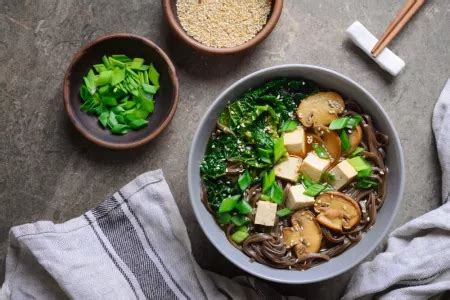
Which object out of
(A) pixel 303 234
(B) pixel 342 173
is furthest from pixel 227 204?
(B) pixel 342 173

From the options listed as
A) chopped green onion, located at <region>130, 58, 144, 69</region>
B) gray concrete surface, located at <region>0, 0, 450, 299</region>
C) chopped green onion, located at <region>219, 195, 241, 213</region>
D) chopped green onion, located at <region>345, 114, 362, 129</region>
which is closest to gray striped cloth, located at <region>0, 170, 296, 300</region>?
gray concrete surface, located at <region>0, 0, 450, 299</region>

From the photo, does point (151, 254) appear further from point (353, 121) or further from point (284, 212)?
point (353, 121)

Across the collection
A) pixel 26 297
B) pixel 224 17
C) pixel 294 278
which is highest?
pixel 224 17

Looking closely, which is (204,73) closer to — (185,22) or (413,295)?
(185,22)

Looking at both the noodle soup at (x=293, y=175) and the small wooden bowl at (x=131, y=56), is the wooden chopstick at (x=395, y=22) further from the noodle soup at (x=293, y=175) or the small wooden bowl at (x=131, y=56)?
the small wooden bowl at (x=131, y=56)

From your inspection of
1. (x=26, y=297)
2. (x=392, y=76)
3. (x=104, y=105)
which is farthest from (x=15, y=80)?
(x=392, y=76)

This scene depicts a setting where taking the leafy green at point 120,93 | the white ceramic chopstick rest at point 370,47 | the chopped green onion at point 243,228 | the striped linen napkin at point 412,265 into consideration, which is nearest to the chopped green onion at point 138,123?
the leafy green at point 120,93
